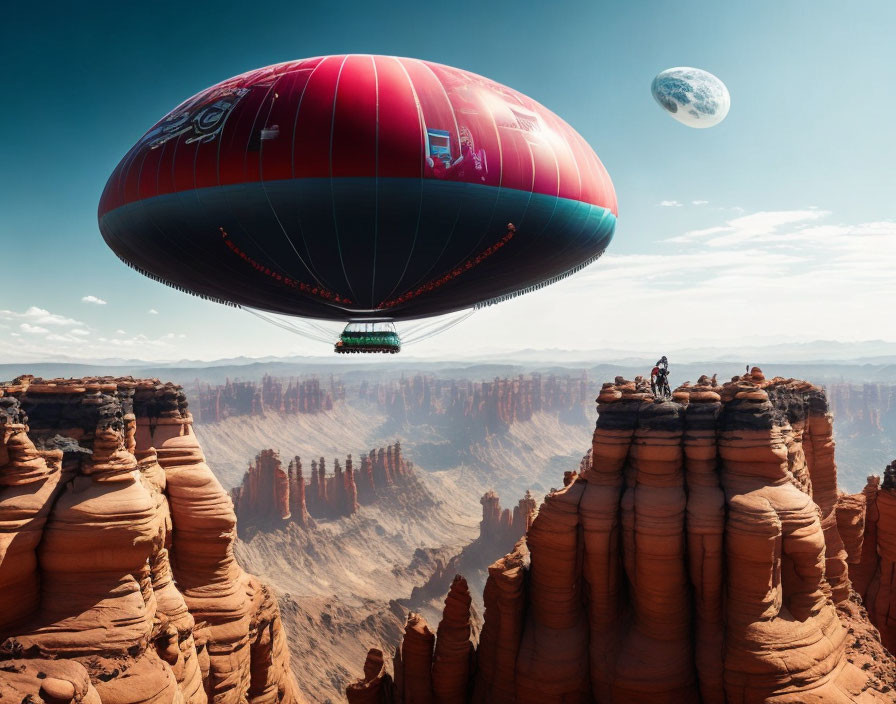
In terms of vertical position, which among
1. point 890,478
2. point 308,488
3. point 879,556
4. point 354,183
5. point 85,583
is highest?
point 354,183

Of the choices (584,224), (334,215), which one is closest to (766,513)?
(584,224)

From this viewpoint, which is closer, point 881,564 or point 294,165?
point 294,165

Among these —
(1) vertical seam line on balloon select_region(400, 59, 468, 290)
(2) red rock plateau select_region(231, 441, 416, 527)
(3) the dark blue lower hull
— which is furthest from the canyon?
(2) red rock plateau select_region(231, 441, 416, 527)

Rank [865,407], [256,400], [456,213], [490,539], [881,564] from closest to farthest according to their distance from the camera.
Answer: [456,213] → [881,564] → [490,539] → [865,407] → [256,400]

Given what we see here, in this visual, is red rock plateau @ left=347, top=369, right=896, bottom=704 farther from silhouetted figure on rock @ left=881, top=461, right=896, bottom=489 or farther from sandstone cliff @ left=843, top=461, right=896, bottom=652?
silhouetted figure on rock @ left=881, top=461, right=896, bottom=489

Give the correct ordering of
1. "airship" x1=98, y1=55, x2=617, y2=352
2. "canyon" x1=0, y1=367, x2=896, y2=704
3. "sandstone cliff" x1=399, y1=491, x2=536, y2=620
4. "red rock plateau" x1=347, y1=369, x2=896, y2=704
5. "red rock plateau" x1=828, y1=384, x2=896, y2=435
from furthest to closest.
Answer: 1. "red rock plateau" x1=828, y1=384, x2=896, y2=435
2. "sandstone cliff" x1=399, y1=491, x2=536, y2=620
3. "airship" x1=98, y1=55, x2=617, y2=352
4. "red rock plateau" x1=347, y1=369, x2=896, y2=704
5. "canyon" x1=0, y1=367, x2=896, y2=704

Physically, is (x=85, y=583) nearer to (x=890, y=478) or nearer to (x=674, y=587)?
(x=674, y=587)

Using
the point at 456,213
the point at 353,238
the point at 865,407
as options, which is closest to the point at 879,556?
the point at 456,213
